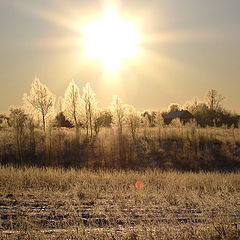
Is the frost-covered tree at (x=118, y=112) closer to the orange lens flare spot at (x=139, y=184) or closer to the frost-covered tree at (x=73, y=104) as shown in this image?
the frost-covered tree at (x=73, y=104)

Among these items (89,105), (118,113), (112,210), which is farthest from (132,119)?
(112,210)

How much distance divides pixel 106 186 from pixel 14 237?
6.80 metres

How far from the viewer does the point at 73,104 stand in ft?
111

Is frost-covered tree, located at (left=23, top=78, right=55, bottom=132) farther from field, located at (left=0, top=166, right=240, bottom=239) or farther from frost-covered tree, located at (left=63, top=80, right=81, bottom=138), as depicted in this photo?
field, located at (left=0, top=166, right=240, bottom=239)

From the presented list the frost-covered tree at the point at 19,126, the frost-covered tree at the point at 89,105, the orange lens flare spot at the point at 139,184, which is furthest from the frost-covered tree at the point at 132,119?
the orange lens flare spot at the point at 139,184

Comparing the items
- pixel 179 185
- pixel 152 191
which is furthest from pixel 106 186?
pixel 179 185

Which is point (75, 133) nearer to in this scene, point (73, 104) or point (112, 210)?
point (73, 104)

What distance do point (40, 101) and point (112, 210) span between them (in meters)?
23.4

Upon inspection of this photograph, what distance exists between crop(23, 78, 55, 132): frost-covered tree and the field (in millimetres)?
16661

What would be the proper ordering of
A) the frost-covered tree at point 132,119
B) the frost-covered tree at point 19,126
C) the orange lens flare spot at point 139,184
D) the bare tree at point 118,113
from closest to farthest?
1. the orange lens flare spot at point 139,184
2. the frost-covered tree at point 19,126
3. the bare tree at point 118,113
4. the frost-covered tree at point 132,119

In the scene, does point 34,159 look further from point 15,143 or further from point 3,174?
point 3,174

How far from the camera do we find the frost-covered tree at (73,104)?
33531mm

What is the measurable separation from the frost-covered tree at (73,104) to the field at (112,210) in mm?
19057

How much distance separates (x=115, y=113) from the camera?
3144 centimetres
